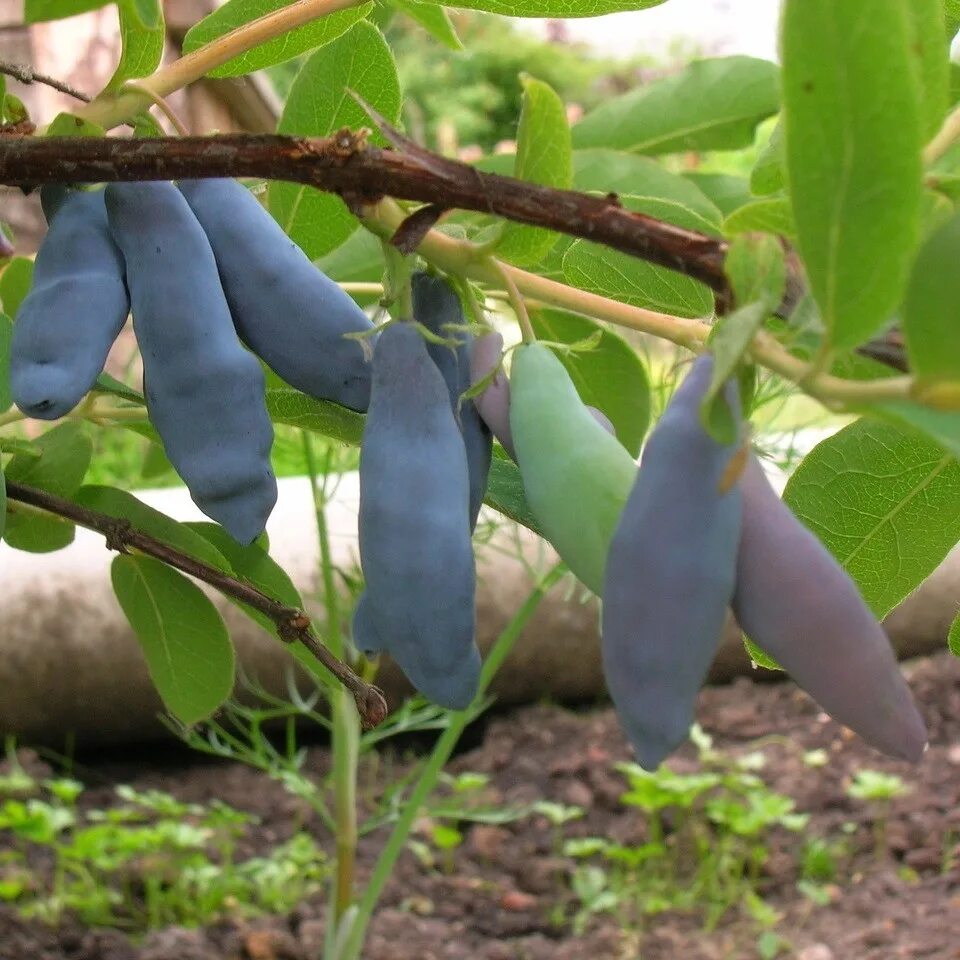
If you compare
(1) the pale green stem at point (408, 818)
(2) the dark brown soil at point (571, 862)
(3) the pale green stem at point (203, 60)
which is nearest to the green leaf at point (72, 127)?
(3) the pale green stem at point (203, 60)

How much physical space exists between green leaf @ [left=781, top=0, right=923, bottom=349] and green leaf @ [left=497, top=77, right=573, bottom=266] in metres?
0.09

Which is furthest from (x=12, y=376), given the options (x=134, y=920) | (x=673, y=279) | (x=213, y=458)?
(x=134, y=920)

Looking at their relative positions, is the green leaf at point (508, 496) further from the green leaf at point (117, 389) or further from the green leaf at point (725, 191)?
the green leaf at point (725, 191)

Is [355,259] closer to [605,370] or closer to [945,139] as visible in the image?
[605,370]

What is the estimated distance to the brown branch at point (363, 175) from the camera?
301 mm

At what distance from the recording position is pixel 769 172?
1.45ft

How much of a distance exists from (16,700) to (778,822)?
1.09m

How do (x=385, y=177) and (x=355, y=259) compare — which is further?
(x=355, y=259)

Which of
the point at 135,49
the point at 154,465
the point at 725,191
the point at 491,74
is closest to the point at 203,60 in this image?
the point at 135,49

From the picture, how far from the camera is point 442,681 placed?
0.34 m

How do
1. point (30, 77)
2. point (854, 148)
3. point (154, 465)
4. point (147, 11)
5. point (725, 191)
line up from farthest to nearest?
point (154, 465) < point (725, 191) < point (30, 77) < point (147, 11) < point (854, 148)

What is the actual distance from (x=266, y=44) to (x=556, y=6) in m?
0.11

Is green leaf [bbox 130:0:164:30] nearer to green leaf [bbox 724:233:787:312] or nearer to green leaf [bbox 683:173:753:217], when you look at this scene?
green leaf [bbox 724:233:787:312]

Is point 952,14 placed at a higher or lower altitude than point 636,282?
higher
